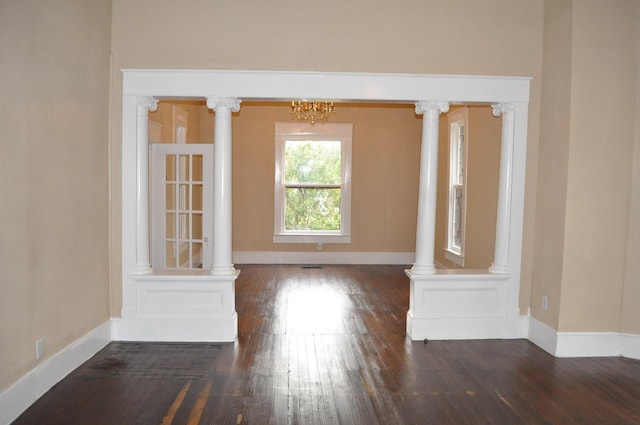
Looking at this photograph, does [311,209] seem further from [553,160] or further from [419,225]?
[553,160]

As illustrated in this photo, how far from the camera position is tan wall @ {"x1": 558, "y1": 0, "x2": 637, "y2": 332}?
4.16 metres

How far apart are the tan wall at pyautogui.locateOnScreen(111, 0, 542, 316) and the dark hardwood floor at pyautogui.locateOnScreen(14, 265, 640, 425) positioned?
1.14 m

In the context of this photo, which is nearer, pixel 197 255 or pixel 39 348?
pixel 39 348

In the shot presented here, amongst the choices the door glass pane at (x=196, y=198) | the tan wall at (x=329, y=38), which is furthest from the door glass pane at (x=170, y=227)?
the door glass pane at (x=196, y=198)

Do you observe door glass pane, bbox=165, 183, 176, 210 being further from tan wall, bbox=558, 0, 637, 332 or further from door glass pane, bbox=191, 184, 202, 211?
tan wall, bbox=558, 0, 637, 332

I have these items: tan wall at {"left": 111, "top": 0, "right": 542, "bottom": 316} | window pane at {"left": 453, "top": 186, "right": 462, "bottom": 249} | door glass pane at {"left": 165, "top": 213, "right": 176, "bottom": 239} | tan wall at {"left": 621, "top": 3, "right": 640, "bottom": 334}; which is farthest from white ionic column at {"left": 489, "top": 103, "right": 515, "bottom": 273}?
door glass pane at {"left": 165, "top": 213, "right": 176, "bottom": 239}

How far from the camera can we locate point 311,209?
357 inches

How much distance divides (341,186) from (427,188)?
4269mm

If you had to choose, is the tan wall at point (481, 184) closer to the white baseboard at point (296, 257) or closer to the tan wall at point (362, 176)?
the tan wall at point (362, 176)

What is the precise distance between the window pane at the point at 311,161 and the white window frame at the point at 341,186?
0.10m

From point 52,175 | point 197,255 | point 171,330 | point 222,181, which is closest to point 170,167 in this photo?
point 222,181

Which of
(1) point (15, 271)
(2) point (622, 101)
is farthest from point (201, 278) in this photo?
(2) point (622, 101)

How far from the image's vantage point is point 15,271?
307cm

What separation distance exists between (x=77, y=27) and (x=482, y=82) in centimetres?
368
